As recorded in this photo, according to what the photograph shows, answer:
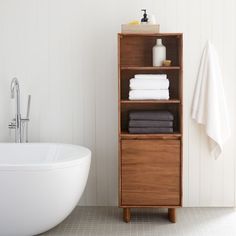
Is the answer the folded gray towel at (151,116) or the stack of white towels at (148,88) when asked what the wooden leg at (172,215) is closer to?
the folded gray towel at (151,116)

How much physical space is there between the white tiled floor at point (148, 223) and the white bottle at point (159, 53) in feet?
4.16

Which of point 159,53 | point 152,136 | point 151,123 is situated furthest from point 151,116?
point 159,53

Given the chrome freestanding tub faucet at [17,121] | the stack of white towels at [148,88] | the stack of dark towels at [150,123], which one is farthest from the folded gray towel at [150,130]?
the chrome freestanding tub faucet at [17,121]

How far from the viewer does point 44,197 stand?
115 inches

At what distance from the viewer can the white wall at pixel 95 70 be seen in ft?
12.1

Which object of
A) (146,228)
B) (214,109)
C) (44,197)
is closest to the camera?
(44,197)

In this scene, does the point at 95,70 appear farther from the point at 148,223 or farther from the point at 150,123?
the point at 148,223

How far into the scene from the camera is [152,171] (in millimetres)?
3385

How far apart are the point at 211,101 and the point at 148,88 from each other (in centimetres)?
59

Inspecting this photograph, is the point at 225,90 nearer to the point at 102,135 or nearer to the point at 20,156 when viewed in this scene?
the point at 102,135

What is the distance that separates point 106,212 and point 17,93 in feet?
4.15

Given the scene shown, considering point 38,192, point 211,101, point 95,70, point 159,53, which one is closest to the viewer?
point 38,192

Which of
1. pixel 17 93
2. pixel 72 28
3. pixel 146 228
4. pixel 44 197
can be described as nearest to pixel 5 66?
pixel 17 93

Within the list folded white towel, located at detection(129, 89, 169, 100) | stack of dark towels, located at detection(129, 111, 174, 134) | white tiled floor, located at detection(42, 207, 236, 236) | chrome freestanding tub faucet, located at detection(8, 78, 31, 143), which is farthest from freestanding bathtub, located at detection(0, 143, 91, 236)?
chrome freestanding tub faucet, located at detection(8, 78, 31, 143)
